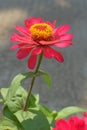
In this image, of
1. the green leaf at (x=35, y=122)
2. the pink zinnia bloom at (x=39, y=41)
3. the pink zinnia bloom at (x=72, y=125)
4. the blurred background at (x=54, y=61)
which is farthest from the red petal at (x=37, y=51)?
the blurred background at (x=54, y=61)

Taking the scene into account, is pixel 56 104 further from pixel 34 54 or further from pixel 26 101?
pixel 34 54

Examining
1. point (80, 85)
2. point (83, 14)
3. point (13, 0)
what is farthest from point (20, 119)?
point (13, 0)

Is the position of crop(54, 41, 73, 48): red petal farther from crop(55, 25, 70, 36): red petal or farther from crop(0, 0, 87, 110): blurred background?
crop(0, 0, 87, 110): blurred background

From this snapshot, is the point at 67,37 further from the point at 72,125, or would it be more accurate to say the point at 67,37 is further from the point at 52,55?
the point at 72,125

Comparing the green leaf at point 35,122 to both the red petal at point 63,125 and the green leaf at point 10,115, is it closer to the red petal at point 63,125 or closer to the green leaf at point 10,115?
the green leaf at point 10,115

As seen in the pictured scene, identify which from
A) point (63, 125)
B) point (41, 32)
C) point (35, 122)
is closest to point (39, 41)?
point (41, 32)

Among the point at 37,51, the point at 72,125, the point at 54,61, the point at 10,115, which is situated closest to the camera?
the point at 72,125

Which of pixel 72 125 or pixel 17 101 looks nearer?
pixel 72 125
